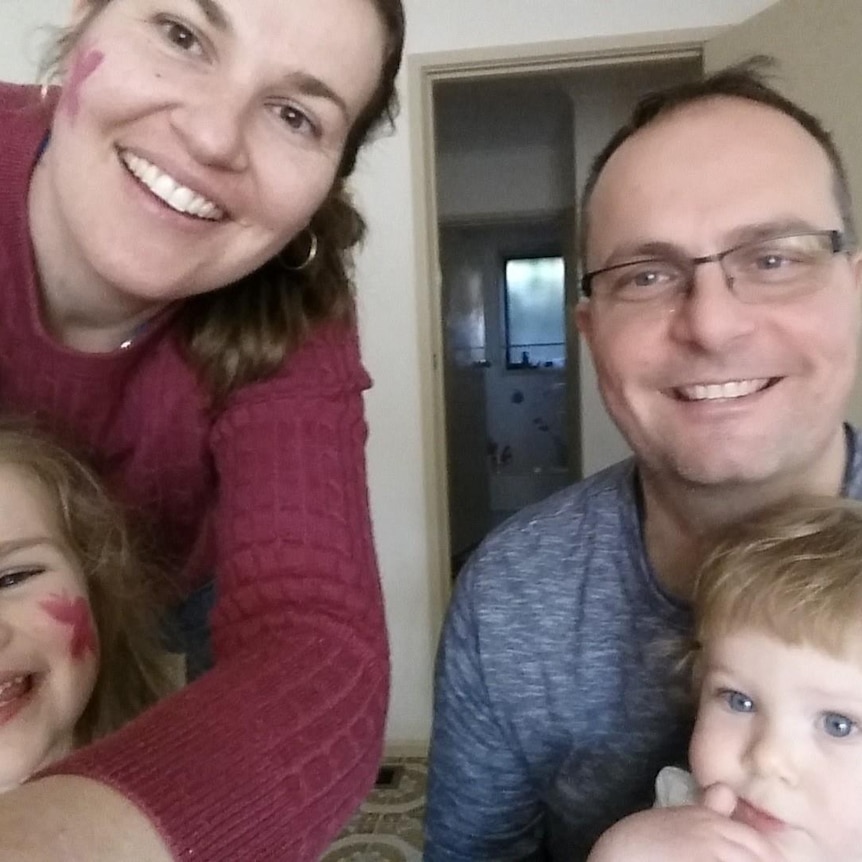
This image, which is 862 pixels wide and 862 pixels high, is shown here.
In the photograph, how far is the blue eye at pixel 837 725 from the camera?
0.75 metres

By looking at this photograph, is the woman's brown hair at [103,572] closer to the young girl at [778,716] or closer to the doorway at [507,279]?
the young girl at [778,716]

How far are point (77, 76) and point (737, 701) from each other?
76cm

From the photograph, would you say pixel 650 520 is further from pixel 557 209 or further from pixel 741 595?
pixel 557 209

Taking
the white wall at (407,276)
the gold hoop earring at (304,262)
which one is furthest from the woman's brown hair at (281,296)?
the white wall at (407,276)

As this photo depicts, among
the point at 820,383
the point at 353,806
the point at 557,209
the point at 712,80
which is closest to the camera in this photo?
the point at 353,806

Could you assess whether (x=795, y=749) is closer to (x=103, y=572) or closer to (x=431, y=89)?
(x=103, y=572)

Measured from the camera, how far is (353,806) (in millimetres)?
741

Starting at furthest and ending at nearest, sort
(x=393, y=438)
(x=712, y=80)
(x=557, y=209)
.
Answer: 1. (x=557, y=209)
2. (x=393, y=438)
3. (x=712, y=80)

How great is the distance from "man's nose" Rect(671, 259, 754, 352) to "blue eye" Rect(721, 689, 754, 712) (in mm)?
312

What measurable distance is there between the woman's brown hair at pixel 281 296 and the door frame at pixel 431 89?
5.14 ft

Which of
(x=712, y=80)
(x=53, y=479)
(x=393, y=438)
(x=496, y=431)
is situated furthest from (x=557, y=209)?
(x=53, y=479)

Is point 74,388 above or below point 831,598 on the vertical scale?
above

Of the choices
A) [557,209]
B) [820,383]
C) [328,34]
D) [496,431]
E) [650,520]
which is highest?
[557,209]

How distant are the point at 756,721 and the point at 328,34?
65cm
